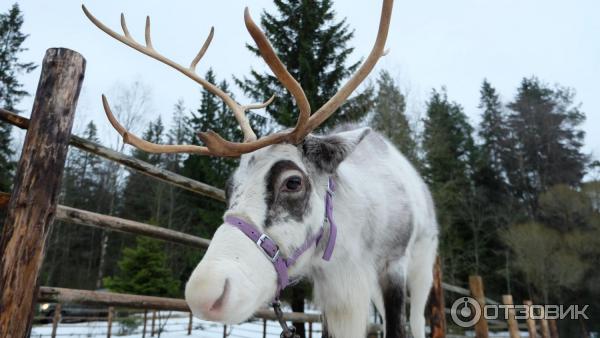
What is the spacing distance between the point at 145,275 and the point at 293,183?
1355cm

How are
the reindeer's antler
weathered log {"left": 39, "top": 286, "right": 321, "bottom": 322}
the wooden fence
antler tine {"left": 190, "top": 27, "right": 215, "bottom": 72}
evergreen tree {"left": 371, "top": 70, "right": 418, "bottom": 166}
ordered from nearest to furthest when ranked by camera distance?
the wooden fence
the reindeer's antler
weathered log {"left": 39, "top": 286, "right": 321, "bottom": 322}
antler tine {"left": 190, "top": 27, "right": 215, "bottom": 72}
evergreen tree {"left": 371, "top": 70, "right": 418, "bottom": 166}

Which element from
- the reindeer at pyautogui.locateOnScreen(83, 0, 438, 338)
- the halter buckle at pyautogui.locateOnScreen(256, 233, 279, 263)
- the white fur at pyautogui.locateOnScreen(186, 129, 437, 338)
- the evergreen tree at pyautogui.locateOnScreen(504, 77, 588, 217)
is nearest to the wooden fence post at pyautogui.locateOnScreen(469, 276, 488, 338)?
the white fur at pyautogui.locateOnScreen(186, 129, 437, 338)

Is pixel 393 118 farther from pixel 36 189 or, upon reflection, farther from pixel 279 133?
pixel 36 189

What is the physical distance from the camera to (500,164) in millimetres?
22828

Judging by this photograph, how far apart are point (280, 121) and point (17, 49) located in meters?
13.7

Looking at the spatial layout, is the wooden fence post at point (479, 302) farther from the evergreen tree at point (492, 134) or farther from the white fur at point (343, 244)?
the evergreen tree at point (492, 134)

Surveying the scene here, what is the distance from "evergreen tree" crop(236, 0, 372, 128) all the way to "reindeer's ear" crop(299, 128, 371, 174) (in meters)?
8.15

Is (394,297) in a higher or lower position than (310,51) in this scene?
lower

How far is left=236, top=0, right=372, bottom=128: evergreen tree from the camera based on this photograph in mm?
10445

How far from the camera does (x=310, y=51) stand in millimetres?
10602

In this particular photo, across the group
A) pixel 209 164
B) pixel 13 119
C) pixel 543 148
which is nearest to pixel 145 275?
pixel 209 164

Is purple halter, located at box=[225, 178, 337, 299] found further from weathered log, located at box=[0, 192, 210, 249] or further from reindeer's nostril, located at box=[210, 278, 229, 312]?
weathered log, located at box=[0, 192, 210, 249]

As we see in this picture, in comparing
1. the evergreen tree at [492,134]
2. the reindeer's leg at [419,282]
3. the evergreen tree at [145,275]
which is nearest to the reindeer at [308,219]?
the reindeer's leg at [419,282]

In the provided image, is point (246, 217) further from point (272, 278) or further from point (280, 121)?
point (280, 121)
